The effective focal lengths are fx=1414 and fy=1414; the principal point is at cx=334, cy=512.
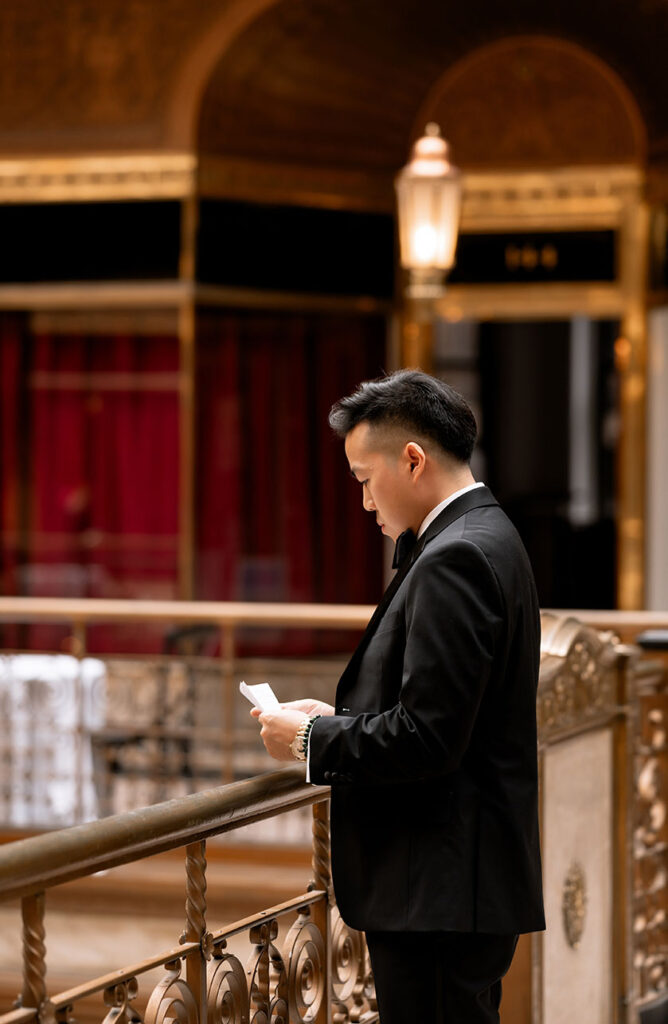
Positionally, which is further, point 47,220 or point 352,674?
point 47,220

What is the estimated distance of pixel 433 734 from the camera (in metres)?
2.10

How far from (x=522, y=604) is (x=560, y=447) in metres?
7.55

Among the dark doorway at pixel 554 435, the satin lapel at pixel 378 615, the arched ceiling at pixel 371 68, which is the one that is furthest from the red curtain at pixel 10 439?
the satin lapel at pixel 378 615

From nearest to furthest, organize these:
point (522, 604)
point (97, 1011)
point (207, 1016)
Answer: point (522, 604) < point (207, 1016) < point (97, 1011)

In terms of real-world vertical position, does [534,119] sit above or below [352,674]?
above

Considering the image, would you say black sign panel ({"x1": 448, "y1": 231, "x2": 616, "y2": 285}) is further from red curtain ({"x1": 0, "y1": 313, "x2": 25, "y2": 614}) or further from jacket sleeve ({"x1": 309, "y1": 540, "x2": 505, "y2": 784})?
jacket sleeve ({"x1": 309, "y1": 540, "x2": 505, "y2": 784})

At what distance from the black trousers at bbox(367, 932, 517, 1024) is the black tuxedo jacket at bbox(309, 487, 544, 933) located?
7 cm

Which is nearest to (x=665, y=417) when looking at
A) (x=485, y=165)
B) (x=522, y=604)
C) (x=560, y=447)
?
(x=560, y=447)

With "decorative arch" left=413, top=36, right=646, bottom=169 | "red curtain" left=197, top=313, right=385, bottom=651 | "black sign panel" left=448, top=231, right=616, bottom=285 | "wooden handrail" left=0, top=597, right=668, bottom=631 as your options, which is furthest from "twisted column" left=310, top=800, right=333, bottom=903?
"decorative arch" left=413, top=36, right=646, bottom=169

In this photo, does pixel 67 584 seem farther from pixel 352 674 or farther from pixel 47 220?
pixel 352 674

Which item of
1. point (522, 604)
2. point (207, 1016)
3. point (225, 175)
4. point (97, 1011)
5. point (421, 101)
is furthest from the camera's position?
point (421, 101)

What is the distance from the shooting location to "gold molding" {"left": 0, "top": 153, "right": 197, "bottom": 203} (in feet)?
30.0

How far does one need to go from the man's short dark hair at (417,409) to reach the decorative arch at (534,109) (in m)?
7.78

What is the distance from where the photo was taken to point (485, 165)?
9836 millimetres
